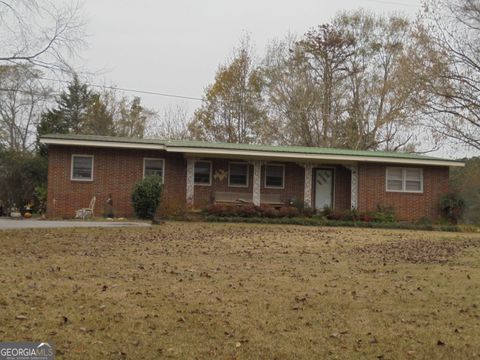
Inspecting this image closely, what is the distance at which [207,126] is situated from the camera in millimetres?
39188

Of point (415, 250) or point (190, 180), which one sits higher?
point (190, 180)

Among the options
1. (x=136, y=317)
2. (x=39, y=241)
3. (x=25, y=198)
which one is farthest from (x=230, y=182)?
(x=136, y=317)

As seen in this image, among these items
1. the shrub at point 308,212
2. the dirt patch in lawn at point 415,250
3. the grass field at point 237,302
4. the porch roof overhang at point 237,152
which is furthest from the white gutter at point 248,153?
the grass field at point 237,302

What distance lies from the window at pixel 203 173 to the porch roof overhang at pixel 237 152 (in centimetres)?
74

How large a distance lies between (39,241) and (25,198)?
15.2 m

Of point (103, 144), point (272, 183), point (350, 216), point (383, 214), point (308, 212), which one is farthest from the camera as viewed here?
point (272, 183)

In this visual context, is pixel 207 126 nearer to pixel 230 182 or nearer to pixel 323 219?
pixel 230 182

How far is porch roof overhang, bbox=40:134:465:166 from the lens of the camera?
21.9 meters

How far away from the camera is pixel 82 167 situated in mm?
22438

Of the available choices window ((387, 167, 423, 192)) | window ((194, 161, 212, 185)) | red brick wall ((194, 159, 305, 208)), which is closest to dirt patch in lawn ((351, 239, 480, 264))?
window ((387, 167, 423, 192))

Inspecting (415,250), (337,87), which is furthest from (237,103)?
(415,250)

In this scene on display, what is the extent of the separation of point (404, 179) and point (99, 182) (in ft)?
44.8

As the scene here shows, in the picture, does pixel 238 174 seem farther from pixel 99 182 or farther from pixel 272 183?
pixel 99 182

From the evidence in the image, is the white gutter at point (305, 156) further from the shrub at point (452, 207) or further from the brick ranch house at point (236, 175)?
the shrub at point (452, 207)
